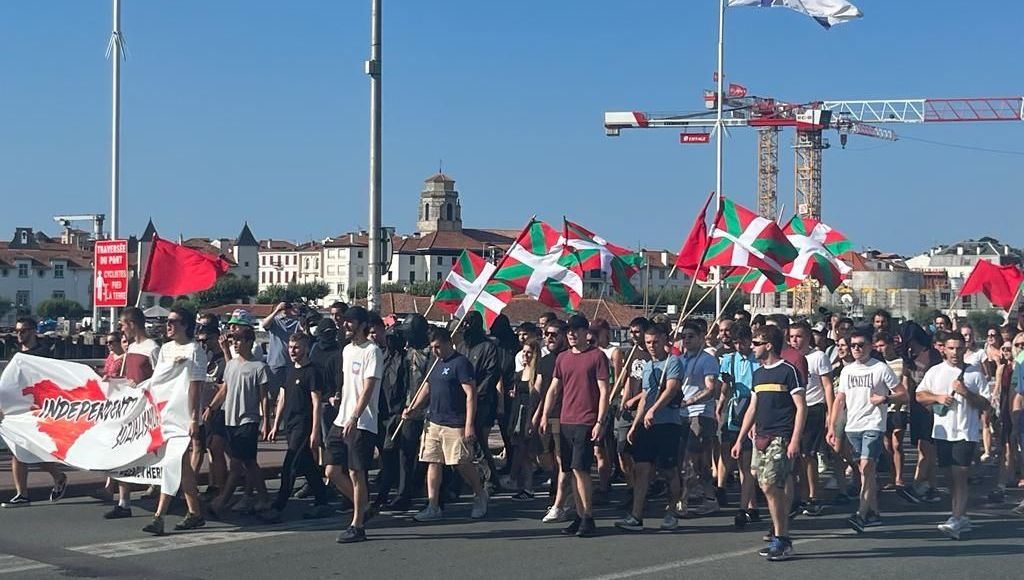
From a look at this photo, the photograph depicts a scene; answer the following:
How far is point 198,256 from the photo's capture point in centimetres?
1449

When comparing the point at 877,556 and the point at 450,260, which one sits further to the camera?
the point at 450,260

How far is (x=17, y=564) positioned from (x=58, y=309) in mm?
95512

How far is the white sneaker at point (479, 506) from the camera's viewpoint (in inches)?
423

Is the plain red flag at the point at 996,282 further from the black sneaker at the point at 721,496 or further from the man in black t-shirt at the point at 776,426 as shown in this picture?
the man in black t-shirt at the point at 776,426

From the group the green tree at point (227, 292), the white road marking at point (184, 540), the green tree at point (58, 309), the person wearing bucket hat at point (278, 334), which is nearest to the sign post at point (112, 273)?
the person wearing bucket hat at point (278, 334)

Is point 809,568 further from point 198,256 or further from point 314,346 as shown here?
point 198,256

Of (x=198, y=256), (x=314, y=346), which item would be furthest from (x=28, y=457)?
(x=198, y=256)

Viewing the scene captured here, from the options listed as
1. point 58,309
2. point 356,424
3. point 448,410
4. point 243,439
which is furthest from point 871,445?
point 58,309

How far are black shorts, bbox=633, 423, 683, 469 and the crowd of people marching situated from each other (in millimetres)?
14

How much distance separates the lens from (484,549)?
927cm

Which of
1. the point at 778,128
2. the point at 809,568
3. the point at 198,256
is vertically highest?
the point at 778,128

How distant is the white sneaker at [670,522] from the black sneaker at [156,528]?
4095 mm

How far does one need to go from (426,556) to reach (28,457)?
4293 mm

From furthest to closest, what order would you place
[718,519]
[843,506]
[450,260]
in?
[450,260] < [843,506] < [718,519]
